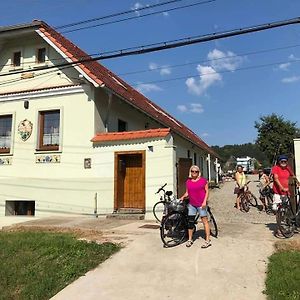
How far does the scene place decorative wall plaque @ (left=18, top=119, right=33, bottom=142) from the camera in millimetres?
16297

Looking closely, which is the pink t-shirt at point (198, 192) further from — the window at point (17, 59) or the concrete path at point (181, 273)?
the window at point (17, 59)

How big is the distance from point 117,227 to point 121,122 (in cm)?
708

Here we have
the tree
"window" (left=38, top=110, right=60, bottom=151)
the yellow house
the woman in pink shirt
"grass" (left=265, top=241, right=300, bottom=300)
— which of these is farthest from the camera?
the tree

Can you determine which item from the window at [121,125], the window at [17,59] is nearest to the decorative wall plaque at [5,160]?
the window at [17,59]

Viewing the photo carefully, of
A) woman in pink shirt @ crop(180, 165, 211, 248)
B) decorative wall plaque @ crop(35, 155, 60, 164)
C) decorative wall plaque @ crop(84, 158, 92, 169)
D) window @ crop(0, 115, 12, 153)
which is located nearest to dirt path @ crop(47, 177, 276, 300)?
woman in pink shirt @ crop(180, 165, 211, 248)

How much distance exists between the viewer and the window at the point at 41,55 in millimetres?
16609

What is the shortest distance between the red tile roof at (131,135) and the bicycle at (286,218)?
5.34m

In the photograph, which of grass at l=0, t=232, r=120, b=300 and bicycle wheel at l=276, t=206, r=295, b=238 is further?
bicycle wheel at l=276, t=206, r=295, b=238

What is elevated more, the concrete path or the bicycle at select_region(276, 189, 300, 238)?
the bicycle at select_region(276, 189, 300, 238)

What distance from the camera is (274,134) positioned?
43969mm

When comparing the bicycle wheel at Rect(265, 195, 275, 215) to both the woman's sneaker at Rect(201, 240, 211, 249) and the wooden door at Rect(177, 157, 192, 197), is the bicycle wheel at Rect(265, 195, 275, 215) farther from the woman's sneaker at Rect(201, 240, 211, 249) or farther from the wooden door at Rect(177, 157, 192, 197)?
the woman's sneaker at Rect(201, 240, 211, 249)

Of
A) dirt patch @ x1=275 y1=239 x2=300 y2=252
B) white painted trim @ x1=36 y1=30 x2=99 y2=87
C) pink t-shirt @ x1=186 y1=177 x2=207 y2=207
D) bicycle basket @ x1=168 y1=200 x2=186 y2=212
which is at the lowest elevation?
dirt patch @ x1=275 y1=239 x2=300 y2=252

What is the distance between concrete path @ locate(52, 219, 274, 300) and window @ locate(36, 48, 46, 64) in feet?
33.9

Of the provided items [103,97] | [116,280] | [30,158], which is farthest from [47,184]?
[116,280]
